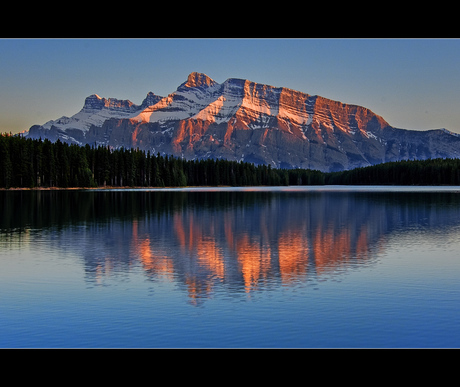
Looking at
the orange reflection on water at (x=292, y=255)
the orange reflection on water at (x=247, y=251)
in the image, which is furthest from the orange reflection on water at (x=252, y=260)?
the orange reflection on water at (x=292, y=255)

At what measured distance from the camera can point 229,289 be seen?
987 inches

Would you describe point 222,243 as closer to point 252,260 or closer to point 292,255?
point 292,255

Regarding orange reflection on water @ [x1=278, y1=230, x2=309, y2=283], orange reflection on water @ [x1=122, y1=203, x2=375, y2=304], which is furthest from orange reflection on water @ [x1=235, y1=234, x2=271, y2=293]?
orange reflection on water @ [x1=278, y1=230, x2=309, y2=283]

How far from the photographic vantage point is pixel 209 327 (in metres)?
18.8

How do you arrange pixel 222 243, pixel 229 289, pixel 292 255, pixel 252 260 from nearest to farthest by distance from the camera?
pixel 229 289 < pixel 252 260 < pixel 292 255 < pixel 222 243

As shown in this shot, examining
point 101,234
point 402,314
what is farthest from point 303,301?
point 101,234

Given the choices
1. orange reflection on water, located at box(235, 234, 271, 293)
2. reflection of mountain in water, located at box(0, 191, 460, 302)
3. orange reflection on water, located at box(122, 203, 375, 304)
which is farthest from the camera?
reflection of mountain in water, located at box(0, 191, 460, 302)

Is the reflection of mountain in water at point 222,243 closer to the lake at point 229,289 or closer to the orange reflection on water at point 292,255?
the orange reflection on water at point 292,255

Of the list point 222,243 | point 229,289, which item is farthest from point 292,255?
point 229,289

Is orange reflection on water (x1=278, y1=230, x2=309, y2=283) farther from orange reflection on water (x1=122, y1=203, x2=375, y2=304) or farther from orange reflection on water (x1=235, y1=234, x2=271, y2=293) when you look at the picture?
orange reflection on water (x1=235, y1=234, x2=271, y2=293)

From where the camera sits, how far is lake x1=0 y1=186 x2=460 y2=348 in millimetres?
17984

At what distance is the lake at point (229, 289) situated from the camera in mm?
17984
